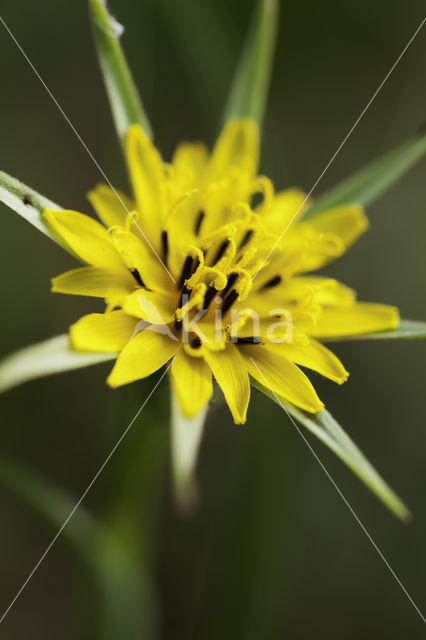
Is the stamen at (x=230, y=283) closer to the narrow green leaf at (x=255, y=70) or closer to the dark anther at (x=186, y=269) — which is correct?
the dark anther at (x=186, y=269)

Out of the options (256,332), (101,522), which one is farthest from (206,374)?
(101,522)

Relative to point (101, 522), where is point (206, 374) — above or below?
above

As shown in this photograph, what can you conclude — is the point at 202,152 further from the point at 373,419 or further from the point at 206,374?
the point at 373,419

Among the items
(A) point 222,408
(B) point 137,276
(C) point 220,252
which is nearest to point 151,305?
(B) point 137,276

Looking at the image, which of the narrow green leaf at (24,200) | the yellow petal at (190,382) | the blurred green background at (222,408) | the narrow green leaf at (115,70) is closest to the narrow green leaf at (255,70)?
the narrow green leaf at (115,70)

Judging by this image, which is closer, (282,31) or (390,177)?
(390,177)

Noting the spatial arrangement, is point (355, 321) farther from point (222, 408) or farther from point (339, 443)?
point (222, 408)

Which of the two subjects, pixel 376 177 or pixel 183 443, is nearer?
pixel 183 443
